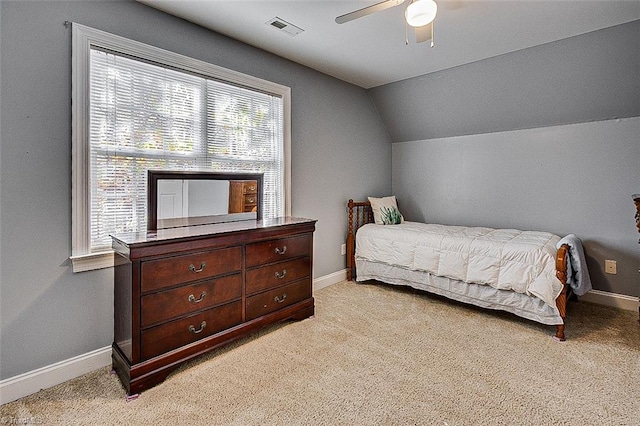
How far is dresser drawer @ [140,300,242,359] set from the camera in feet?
6.29


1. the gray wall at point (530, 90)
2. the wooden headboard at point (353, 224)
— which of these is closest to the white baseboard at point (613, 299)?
the gray wall at point (530, 90)

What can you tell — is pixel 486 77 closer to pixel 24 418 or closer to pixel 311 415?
pixel 311 415

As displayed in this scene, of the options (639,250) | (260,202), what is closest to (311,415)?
(260,202)

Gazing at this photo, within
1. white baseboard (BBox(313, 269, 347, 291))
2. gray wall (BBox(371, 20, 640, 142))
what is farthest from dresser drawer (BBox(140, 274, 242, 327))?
gray wall (BBox(371, 20, 640, 142))

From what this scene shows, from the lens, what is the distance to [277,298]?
8.62 feet

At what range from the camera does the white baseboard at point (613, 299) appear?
3068mm

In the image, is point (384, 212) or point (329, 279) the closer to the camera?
point (329, 279)

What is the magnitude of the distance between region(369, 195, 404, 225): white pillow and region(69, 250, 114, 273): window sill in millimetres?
2787

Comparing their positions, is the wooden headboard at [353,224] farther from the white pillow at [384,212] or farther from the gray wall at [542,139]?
the gray wall at [542,139]

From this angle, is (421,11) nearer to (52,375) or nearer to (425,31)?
(425,31)

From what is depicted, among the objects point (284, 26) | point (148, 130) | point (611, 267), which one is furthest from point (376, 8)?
point (611, 267)

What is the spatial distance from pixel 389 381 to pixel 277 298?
3.44 feet

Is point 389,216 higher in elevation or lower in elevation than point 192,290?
higher

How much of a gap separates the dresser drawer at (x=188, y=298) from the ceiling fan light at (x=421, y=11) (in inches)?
75.4
